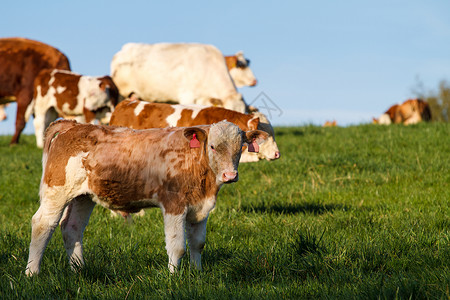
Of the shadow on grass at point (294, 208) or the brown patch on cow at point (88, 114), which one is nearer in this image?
the shadow on grass at point (294, 208)

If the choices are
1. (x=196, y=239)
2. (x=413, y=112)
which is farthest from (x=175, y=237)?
(x=413, y=112)

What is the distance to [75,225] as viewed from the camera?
4840 mm

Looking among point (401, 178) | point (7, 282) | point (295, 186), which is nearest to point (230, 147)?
point (7, 282)

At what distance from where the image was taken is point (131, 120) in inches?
308

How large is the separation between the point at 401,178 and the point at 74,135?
6507 mm

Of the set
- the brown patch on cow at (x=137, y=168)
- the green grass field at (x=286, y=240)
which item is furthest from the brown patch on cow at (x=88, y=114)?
the brown patch on cow at (x=137, y=168)

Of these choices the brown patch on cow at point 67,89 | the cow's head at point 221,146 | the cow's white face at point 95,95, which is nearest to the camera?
the cow's head at point 221,146

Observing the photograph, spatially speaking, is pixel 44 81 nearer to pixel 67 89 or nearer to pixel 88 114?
pixel 67 89

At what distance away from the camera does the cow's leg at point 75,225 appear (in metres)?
4.80

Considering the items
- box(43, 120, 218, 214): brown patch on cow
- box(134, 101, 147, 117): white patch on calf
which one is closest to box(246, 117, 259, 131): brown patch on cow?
box(134, 101, 147, 117): white patch on calf

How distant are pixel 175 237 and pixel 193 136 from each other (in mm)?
856

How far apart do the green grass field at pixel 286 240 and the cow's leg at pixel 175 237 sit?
149mm

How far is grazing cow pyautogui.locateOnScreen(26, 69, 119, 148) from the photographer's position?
13109 mm

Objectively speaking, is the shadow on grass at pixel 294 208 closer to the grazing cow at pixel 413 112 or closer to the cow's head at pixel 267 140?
the cow's head at pixel 267 140
